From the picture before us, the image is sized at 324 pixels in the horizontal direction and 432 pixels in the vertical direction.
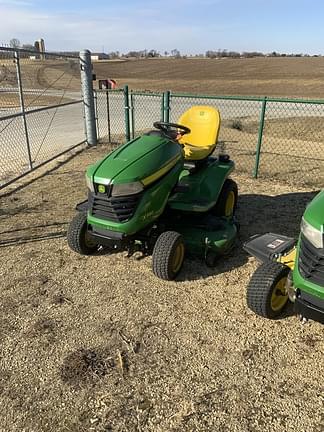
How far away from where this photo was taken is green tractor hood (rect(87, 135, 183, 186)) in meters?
3.49

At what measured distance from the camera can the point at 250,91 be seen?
84.5ft

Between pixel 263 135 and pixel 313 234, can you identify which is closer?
pixel 313 234

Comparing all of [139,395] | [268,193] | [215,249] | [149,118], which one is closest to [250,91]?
[149,118]

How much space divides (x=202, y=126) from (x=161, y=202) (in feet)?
4.93

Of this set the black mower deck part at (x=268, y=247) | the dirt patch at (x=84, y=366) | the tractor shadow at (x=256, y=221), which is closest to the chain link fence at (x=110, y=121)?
the tractor shadow at (x=256, y=221)

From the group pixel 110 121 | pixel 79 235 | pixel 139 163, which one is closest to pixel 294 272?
pixel 139 163

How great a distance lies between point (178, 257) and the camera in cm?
376

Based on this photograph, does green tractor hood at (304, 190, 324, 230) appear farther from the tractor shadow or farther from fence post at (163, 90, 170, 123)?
fence post at (163, 90, 170, 123)

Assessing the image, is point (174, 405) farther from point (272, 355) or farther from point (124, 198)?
point (124, 198)

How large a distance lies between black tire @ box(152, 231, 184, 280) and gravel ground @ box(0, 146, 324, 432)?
0.16 metres

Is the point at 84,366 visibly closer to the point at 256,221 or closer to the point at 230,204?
the point at 230,204

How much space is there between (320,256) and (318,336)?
2.97 ft

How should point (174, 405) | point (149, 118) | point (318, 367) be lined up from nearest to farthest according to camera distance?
point (174, 405), point (318, 367), point (149, 118)

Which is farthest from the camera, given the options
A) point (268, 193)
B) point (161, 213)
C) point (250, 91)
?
point (250, 91)
